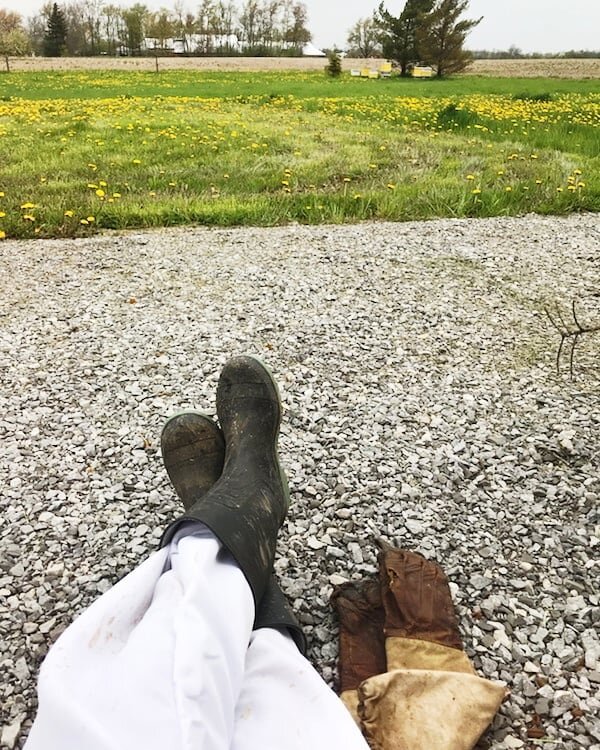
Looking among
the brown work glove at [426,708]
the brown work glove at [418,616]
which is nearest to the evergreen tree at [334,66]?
the brown work glove at [418,616]

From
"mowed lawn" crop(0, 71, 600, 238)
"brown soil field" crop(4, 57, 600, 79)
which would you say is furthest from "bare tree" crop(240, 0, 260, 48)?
"mowed lawn" crop(0, 71, 600, 238)

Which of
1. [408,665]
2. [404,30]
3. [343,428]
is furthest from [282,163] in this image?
[404,30]

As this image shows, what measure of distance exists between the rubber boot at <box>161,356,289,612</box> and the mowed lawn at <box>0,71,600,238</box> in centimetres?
355

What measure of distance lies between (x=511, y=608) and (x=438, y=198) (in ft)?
16.1

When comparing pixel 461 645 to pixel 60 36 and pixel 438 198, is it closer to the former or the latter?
pixel 438 198

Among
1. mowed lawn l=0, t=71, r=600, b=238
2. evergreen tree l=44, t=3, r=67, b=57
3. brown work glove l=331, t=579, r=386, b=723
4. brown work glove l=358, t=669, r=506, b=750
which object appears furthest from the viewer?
evergreen tree l=44, t=3, r=67, b=57

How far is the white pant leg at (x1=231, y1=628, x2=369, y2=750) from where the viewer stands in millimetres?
1075

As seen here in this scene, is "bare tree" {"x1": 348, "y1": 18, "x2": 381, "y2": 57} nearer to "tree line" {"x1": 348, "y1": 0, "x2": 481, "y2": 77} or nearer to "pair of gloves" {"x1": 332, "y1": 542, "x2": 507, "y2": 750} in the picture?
"tree line" {"x1": 348, "y1": 0, "x2": 481, "y2": 77}

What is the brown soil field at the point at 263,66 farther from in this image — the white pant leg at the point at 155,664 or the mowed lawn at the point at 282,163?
the white pant leg at the point at 155,664

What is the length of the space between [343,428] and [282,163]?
569cm

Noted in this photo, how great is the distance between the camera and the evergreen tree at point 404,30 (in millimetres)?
30297

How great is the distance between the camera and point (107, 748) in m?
0.95

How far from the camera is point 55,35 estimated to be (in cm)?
4819

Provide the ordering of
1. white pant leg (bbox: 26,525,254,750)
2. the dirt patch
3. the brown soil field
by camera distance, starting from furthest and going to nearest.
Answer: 1. the brown soil field
2. the dirt patch
3. white pant leg (bbox: 26,525,254,750)
